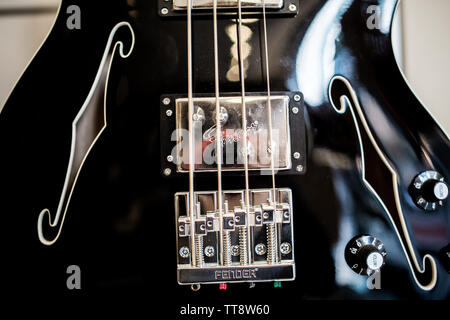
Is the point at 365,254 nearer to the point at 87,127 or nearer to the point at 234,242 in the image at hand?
the point at 234,242

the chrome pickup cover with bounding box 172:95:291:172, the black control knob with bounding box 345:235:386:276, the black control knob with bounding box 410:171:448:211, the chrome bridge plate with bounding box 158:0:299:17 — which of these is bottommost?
the black control knob with bounding box 345:235:386:276

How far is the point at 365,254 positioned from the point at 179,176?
39 centimetres

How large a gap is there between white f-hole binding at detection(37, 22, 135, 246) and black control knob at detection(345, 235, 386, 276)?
0.55m

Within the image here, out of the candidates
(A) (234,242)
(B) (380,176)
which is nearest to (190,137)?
(A) (234,242)

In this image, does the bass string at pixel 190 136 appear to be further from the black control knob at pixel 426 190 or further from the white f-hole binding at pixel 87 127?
the black control knob at pixel 426 190

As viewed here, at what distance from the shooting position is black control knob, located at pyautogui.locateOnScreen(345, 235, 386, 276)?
0.56 m

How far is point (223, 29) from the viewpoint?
0.62 meters

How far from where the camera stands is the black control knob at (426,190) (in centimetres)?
57

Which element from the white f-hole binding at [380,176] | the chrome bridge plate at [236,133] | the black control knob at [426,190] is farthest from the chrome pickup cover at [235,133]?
the black control knob at [426,190]

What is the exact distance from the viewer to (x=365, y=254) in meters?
0.56

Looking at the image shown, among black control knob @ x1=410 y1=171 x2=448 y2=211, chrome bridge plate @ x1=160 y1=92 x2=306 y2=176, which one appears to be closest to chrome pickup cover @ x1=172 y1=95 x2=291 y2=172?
chrome bridge plate @ x1=160 y1=92 x2=306 y2=176

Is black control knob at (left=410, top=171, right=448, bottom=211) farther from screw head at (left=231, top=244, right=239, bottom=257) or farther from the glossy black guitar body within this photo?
screw head at (left=231, top=244, right=239, bottom=257)
